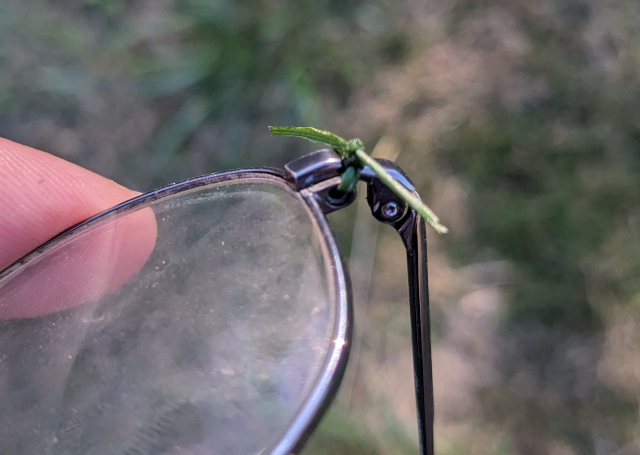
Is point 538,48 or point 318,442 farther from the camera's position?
point 538,48

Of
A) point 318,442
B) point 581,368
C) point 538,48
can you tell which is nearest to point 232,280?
point 318,442

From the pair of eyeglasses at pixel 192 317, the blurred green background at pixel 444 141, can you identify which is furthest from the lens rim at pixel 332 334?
the blurred green background at pixel 444 141

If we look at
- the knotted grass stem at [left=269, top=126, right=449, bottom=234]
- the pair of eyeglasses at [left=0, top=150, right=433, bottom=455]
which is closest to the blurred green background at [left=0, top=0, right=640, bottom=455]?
the pair of eyeglasses at [left=0, top=150, right=433, bottom=455]

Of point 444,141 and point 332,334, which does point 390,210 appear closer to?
point 332,334

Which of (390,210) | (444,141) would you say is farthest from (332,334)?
(444,141)

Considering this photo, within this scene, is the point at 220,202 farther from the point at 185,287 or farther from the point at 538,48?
the point at 538,48

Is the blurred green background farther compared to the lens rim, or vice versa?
the blurred green background

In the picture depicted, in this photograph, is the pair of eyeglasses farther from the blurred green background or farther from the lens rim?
the blurred green background
